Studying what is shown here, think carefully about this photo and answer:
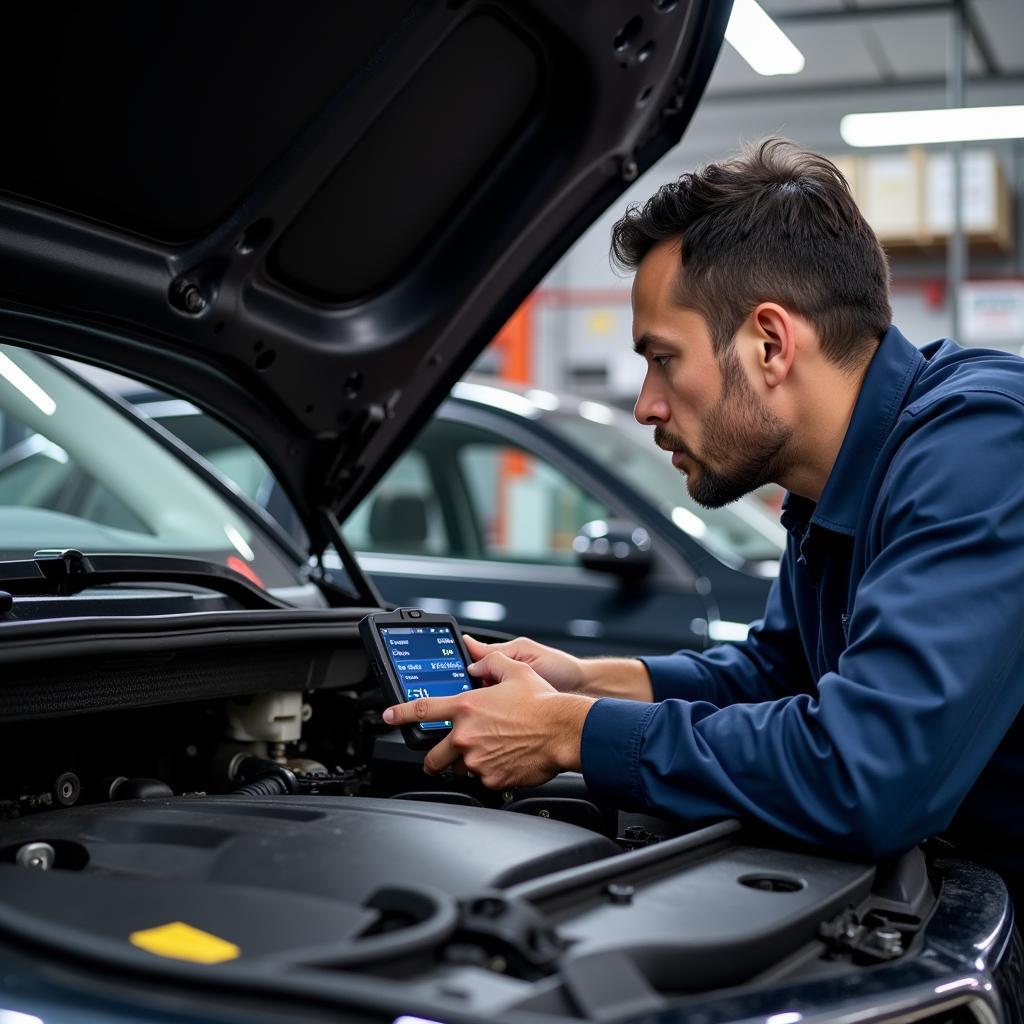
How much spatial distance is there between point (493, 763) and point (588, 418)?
2956 millimetres

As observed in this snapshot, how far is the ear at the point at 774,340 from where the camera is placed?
1772 millimetres

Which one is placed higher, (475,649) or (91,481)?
(91,481)

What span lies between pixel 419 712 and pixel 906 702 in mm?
610

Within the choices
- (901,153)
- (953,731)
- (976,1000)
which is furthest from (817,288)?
(901,153)

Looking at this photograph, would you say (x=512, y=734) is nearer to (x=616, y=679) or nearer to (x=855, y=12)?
(x=616, y=679)

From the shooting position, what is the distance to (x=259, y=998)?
0.95 m

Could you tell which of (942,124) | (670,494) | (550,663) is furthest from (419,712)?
(942,124)

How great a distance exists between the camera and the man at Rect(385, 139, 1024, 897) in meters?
1.42

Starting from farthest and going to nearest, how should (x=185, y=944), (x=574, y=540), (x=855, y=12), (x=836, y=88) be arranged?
(x=836, y=88) < (x=855, y=12) < (x=574, y=540) < (x=185, y=944)

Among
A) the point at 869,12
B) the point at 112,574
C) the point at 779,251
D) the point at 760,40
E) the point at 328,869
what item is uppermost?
the point at 869,12

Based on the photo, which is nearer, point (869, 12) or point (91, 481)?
point (91, 481)

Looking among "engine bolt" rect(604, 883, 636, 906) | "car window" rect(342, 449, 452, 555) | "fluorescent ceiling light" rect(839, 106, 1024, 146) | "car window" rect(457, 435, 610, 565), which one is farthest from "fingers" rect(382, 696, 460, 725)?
"fluorescent ceiling light" rect(839, 106, 1024, 146)

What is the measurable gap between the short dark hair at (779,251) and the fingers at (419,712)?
606 millimetres

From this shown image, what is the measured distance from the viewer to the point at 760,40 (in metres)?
7.26
